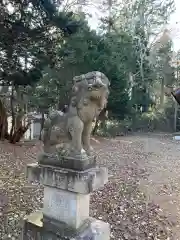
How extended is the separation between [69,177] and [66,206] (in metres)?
0.31

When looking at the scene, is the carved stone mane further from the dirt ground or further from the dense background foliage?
the dense background foliage

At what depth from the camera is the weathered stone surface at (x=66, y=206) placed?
219 cm

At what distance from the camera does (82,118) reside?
2172mm

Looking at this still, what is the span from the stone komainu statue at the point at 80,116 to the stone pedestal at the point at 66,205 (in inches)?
7.6

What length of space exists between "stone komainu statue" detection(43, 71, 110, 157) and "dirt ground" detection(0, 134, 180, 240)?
1.46 meters

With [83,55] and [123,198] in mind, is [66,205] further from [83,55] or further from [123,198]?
[83,55]

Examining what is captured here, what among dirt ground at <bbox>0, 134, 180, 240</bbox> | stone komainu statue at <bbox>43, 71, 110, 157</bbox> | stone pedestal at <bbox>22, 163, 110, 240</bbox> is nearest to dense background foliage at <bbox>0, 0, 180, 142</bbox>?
dirt ground at <bbox>0, 134, 180, 240</bbox>

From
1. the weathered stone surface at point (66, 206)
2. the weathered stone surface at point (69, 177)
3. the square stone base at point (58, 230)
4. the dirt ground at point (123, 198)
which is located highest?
the weathered stone surface at point (69, 177)

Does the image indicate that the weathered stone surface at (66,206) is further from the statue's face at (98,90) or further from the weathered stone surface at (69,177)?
the statue's face at (98,90)

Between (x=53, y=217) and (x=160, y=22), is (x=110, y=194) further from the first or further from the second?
(x=160, y=22)

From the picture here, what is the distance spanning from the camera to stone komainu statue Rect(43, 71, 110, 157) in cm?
209

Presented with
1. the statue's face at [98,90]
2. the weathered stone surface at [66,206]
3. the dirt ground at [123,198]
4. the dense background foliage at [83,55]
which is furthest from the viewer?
the dense background foliage at [83,55]

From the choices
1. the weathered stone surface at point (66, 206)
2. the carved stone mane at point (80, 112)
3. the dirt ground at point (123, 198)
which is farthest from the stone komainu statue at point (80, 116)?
the dirt ground at point (123, 198)

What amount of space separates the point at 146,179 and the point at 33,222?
3.90 metres
